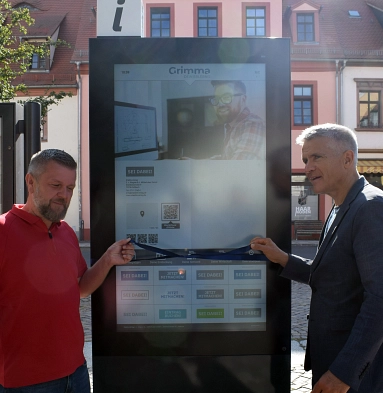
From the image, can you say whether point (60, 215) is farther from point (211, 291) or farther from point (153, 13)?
point (153, 13)

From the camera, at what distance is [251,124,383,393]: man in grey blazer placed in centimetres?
219

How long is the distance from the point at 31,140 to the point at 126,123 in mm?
790

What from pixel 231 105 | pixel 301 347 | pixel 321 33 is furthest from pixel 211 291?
pixel 321 33

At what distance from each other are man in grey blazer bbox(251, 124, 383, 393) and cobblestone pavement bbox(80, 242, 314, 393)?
2.80 metres

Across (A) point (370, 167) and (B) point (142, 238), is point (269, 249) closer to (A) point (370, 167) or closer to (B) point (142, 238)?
(B) point (142, 238)

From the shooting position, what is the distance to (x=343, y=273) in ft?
7.79

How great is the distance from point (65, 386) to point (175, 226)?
95 centimetres

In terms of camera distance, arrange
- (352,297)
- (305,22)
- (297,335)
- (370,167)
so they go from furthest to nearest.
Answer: (305,22)
(370,167)
(297,335)
(352,297)

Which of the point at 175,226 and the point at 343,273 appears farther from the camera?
the point at 175,226

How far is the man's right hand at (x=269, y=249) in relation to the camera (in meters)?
2.65

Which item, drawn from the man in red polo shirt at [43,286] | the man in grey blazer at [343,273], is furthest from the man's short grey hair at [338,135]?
the man in red polo shirt at [43,286]

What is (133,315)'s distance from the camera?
2.74 m

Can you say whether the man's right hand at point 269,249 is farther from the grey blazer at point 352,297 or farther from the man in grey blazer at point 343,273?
the grey blazer at point 352,297

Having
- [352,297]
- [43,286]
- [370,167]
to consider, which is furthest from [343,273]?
[370,167]
